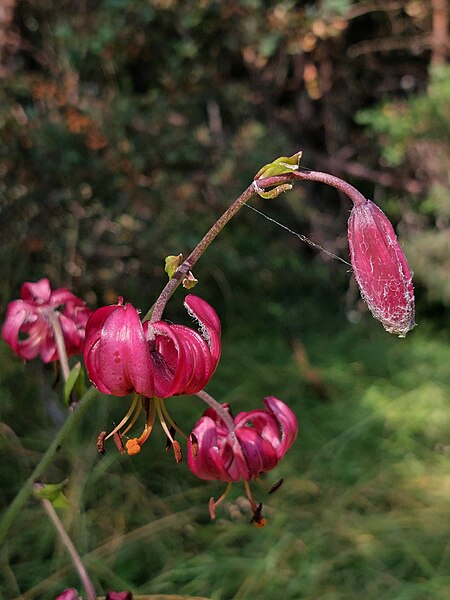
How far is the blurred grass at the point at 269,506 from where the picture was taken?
1.50 metres

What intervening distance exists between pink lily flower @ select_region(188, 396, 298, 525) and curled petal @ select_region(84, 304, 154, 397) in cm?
17

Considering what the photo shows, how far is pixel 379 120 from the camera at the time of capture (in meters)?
3.06

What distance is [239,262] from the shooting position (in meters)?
2.79

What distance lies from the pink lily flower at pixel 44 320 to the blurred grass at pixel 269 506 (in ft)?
0.90

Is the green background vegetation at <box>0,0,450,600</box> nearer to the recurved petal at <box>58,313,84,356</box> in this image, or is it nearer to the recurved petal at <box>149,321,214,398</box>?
the recurved petal at <box>58,313,84,356</box>

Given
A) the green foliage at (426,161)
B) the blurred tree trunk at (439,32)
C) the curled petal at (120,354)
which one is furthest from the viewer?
the blurred tree trunk at (439,32)

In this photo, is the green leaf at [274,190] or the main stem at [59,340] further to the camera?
the main stem at [59,340]

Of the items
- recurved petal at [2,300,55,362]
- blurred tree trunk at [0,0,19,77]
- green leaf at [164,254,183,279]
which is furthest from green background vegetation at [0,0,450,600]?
green leaf at [164,254,183,279]

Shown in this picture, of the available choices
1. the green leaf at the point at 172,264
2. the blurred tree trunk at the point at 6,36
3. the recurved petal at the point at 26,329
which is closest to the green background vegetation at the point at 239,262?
the blurred tree trunk at the point at 6,36

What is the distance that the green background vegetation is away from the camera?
1.62 m

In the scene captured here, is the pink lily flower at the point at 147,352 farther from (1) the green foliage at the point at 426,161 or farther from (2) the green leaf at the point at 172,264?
(1) the green foliage at the point at 426,161

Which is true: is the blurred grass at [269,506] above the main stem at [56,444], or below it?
below

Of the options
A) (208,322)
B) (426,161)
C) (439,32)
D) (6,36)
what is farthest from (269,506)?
(439,32)

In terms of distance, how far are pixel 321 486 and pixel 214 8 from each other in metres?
1.66
